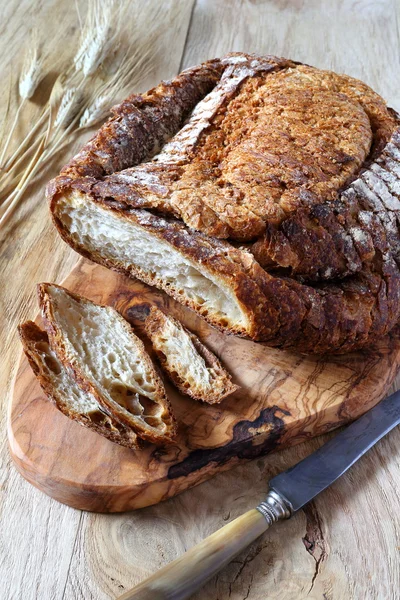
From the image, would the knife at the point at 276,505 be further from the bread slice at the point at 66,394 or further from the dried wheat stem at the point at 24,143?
the dried wheat stem at the point at 24,143

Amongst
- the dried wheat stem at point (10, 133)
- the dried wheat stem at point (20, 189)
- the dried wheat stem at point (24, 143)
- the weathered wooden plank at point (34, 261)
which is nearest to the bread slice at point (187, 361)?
the weathered wooden plank at point (34, 261)

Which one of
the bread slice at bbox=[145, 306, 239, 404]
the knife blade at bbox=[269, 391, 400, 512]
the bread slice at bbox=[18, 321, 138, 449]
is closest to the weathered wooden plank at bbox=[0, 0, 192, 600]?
the bread slice at bbox=[18, 321, 138, 449]

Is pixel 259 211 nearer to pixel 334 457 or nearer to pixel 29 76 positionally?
pixel 334 457

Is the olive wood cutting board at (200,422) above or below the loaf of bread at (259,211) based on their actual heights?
below

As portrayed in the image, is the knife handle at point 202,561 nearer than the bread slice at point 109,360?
Yes

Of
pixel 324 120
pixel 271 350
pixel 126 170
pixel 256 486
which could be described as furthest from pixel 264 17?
pixel 256 486

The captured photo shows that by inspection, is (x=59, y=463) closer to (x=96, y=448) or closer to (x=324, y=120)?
(x=96, y=448)
